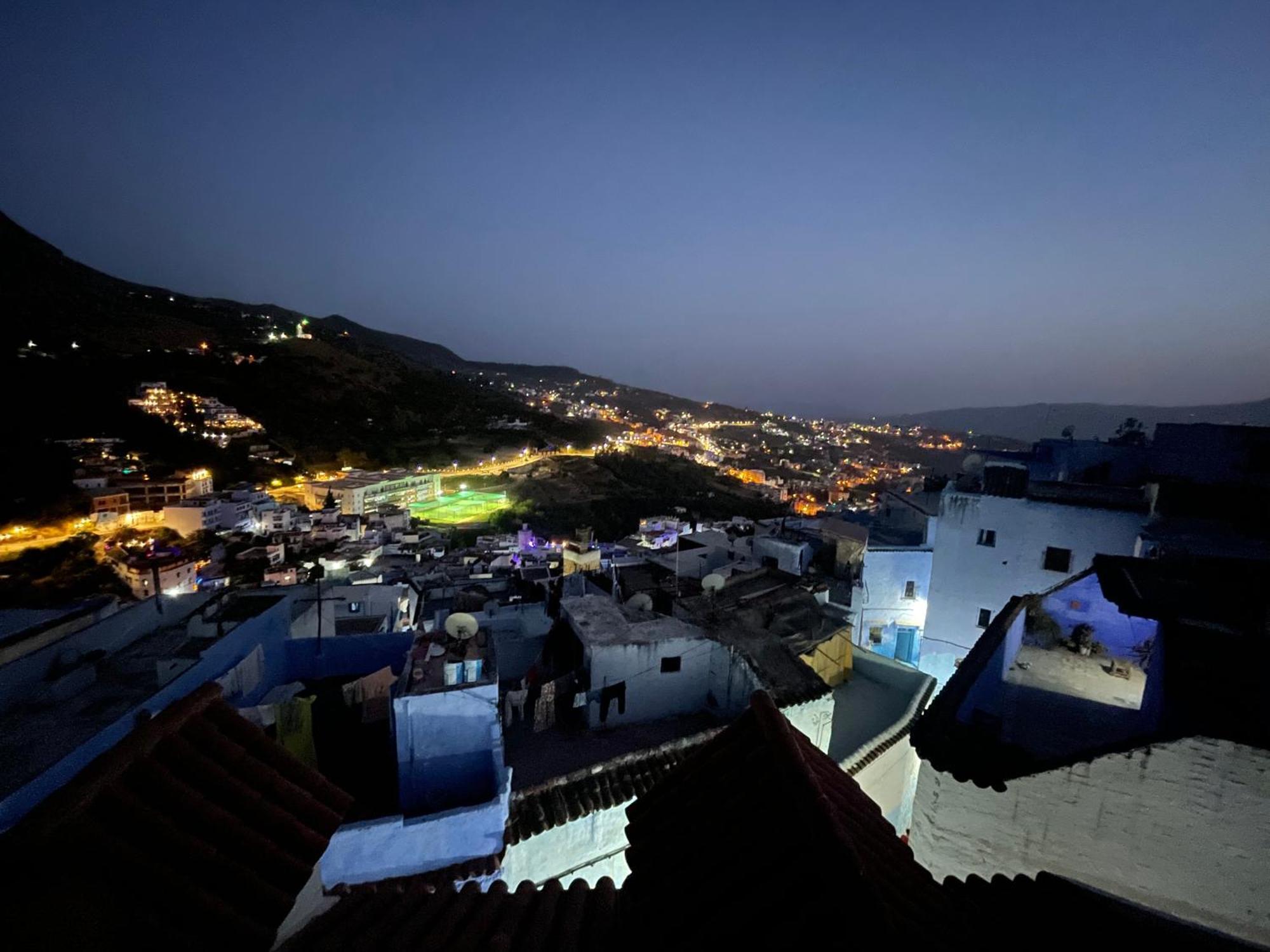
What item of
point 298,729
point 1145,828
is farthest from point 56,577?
point 1145,828

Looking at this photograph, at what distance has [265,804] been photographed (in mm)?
3129

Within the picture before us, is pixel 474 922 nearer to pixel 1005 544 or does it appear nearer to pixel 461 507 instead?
pixel 1005 544

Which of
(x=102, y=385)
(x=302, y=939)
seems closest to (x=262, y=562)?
(x=302, y=939)

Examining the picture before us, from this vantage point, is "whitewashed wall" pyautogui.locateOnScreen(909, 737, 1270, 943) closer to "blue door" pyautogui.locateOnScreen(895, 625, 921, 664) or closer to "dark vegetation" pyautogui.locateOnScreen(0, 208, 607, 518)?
"blue door" pyautogui.locateOnScreen(895, 625, 921, 664)

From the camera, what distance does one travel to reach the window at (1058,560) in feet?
50.5

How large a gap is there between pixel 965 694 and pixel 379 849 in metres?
7.38

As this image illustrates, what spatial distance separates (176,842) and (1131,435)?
1139 inches

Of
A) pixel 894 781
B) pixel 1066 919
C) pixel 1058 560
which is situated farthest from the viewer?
pixel 1058 560

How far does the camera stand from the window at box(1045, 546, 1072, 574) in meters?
15.4

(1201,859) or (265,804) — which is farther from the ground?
(265,804)

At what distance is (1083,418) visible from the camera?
100750mm

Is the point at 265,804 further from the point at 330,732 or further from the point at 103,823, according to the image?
the point at 330,732

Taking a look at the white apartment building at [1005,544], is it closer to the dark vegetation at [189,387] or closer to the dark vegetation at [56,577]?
the dark vegetation at [56,577]

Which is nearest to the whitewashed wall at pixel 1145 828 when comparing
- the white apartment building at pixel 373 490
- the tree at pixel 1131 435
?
the tree at pixel 1131 435
